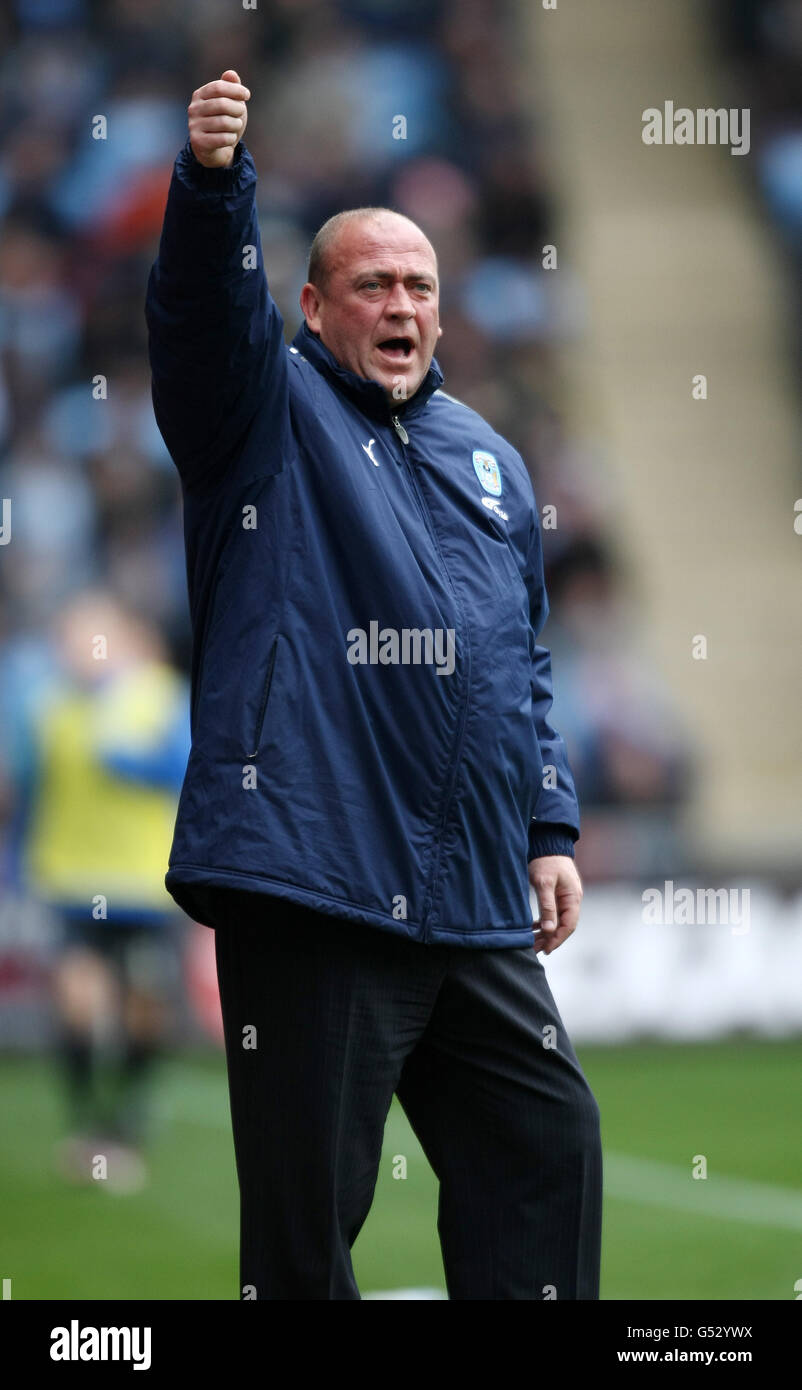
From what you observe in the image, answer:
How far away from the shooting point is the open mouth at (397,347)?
10.1ft

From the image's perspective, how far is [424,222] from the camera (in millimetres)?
12680

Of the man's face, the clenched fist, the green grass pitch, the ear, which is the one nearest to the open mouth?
the man's face

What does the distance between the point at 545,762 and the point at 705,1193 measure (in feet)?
10.6

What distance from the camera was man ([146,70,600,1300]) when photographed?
9.11 feet

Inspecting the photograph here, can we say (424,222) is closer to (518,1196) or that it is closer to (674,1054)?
(674,1054)

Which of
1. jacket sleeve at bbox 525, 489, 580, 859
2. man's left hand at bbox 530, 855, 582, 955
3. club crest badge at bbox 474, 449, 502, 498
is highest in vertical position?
club crest badge at bbox 474, 449, 502, 498

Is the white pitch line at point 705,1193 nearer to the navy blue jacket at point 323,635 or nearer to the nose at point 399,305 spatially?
the navy blue jacket at point 323,635

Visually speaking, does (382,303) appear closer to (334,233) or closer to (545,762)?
(334,233)

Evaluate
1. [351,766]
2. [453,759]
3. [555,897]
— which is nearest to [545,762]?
[555,897]

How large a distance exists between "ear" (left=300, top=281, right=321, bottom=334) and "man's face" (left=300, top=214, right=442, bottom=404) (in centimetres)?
2

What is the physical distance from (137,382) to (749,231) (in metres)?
5.44

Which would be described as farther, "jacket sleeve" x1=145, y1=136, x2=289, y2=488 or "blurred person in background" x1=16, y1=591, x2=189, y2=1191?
"blurred person in background" x1=16, y1=591, x2=189, y2=1191

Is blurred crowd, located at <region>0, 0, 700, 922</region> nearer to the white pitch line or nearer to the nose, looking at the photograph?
the white pitch line

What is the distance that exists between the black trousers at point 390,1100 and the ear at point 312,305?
96 centimetres
